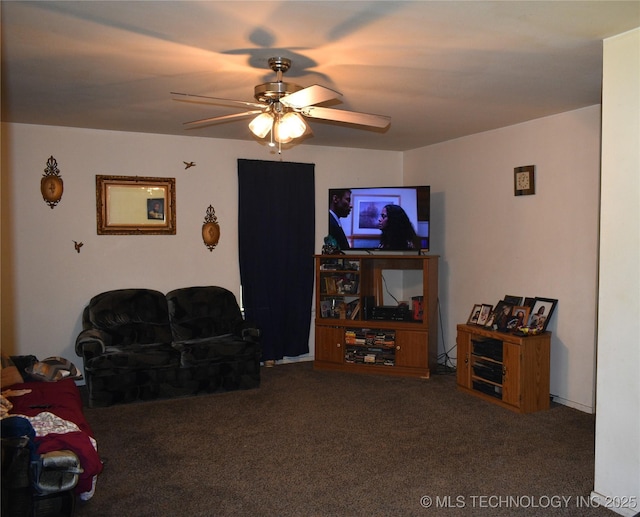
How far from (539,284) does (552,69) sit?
6.65ft

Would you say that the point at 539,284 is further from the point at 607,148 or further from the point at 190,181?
the point at 190,181

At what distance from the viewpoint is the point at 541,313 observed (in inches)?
179

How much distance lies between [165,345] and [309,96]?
9.86 feet

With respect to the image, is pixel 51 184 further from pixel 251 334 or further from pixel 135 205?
pixel 251 334

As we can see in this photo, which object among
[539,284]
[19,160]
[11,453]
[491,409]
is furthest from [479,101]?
[19,160]

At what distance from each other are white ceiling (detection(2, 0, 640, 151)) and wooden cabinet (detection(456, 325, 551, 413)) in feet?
6.06

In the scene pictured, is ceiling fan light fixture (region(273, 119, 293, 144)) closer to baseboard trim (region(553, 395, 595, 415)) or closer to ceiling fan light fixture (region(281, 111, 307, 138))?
ceiling fan light fixture (region(281, 111, 307, 138))

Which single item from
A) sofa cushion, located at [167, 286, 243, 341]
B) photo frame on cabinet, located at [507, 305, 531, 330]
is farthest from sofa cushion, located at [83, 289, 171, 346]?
photo frame on cabinet, located at [507, 305, 531, 330]

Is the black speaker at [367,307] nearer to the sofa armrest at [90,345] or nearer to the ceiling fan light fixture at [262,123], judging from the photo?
the sofa armrest at [90,345]

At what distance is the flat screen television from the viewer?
18.3 feet

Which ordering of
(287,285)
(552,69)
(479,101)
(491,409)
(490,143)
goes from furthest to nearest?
(287,285) → (490,143) → (491,409) → (479,101) → (552,69)

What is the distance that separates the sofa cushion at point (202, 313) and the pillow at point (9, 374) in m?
1.49

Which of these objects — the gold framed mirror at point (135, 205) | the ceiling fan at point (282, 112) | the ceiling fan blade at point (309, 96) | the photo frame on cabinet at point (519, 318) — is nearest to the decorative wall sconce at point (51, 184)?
the gold framed mirror at point (135, 205)

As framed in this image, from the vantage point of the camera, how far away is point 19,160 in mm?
4887
